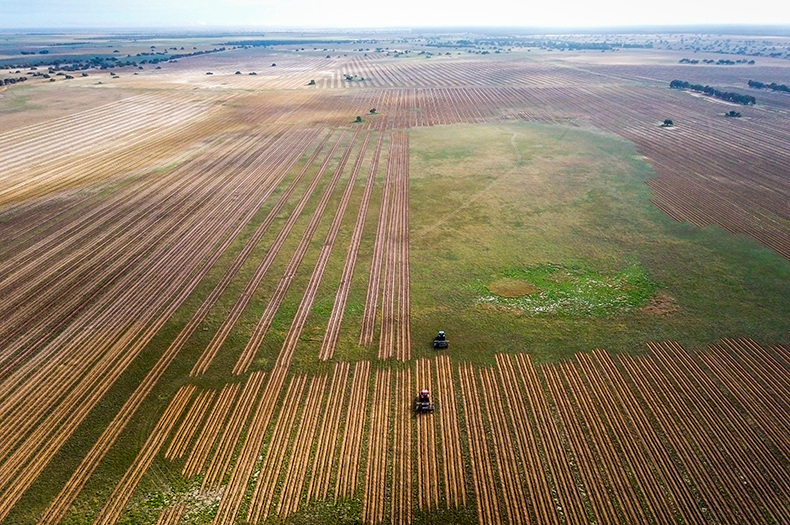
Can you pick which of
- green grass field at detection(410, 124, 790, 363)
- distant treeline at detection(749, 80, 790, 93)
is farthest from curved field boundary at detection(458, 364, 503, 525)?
distant treeline at detection(749, 80, 790, 93)

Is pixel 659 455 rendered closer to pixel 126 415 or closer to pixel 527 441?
pixel 527 441

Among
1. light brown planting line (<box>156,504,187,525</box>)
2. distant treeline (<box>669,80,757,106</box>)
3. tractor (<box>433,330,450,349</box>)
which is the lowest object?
light brown planting line (<box>156,504,187,525</box>)

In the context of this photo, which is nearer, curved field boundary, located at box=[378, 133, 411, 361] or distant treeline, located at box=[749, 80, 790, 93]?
curved field boundary, located at box=[378, 133, 411, 361]

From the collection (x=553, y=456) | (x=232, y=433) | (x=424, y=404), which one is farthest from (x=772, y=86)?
(x=232, y=433)

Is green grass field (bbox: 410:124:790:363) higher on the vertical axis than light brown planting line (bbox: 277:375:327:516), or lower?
higher

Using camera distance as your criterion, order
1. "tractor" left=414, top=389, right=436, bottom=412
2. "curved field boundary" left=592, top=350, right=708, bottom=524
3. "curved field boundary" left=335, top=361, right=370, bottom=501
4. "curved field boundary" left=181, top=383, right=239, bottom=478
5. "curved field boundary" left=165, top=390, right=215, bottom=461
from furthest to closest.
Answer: "tractor" left=414, top=389, right=436, bottom=412 → "curved field boundary" left=165, top=390, right=215, bottom=461 → "curved field boundary" left=181, top=383, right=239, bottom=478 → "curved field boundary" left=335, top=361, right=370, bottom=501 → "curved field boundary" left=592, top=350, right=708, bottom=524

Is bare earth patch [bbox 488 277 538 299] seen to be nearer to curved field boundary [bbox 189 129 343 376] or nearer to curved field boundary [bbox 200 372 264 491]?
curved field boundary [bbox 200 372 264 491]
